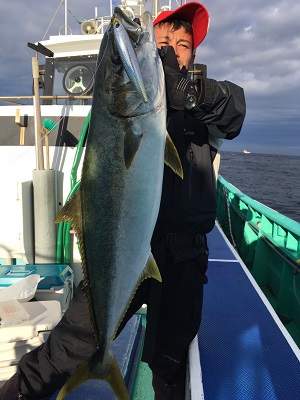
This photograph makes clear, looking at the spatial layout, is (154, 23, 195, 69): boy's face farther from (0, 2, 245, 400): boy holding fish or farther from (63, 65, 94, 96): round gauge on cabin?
(63, 65, 94, 96): round gauge on cabin

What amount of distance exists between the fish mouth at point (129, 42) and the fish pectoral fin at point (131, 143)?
16 centimetres

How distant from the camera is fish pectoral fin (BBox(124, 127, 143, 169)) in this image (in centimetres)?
154

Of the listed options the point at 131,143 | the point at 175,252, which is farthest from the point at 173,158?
the point at 175,252

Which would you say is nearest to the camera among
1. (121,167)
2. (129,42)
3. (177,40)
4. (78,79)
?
(129,42)

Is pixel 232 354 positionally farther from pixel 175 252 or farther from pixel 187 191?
pixel 187 191

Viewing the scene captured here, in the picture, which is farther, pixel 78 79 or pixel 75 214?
pixel 78 79

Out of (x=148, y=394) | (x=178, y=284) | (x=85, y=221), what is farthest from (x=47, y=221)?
(x=85, y=221)

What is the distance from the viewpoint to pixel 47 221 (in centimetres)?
473

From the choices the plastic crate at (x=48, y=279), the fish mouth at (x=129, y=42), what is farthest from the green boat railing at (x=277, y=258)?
the fish mouth at (x=129, y=42)

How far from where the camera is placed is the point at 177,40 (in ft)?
7.23

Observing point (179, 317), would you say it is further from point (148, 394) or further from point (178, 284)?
point (148, 394)

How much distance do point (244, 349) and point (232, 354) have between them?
0.12 meters

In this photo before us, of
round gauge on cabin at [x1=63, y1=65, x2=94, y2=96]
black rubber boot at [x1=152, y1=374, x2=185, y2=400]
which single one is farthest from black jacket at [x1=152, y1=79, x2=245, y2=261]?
round gauge on cabin at [x1=63, y1=65, x2=94, y2=96]

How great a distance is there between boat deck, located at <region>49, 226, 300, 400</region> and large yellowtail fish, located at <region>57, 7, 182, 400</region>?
92cm
